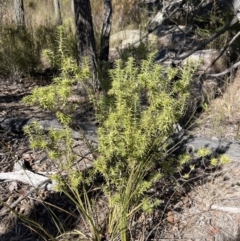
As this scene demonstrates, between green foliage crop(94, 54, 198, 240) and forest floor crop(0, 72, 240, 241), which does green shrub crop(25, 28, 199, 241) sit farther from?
forest floor crop(0, 72, 240, 241)

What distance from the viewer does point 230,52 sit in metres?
5.25

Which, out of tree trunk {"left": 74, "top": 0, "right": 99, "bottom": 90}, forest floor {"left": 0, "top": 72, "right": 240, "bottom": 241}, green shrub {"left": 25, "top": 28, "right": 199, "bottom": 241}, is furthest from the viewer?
tree trunk {"left": 74, "top": 0, "right": 99, "bottom": 90}

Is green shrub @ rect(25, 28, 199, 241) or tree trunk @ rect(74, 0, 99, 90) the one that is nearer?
green shrub @ rect(25, 28, 199, 241)

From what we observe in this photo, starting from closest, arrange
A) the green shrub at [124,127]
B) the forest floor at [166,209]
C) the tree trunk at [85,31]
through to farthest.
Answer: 1. the green shrub at [124,127]
2. the forest floor at [166,209]
3. the tree trunk at [85,31]

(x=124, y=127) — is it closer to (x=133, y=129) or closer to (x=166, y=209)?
(x=133, y=129)

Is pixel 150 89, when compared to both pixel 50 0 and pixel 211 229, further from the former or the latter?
pixel 50 0

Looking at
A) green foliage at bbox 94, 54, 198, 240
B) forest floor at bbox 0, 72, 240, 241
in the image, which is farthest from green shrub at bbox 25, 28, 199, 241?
forest floor at bbox 0, 72, 240, 241

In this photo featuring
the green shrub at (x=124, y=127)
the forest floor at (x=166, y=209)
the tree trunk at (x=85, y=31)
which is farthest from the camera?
the tree trunk at (x=85, y=31)

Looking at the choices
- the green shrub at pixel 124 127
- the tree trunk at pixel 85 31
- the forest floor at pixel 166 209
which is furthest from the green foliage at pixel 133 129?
the tree trunk at pixel 85 31

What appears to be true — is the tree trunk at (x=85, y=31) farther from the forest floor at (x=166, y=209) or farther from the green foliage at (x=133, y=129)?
the green foliage at (x=133, y=129)

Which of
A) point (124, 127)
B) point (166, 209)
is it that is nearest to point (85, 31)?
point (166, 209)

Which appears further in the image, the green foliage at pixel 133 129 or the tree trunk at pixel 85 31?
the tree trunk at pixel 85 31

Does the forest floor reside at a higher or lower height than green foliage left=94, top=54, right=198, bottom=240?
lower

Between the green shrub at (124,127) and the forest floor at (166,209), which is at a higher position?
the green shrub at (124,127)
